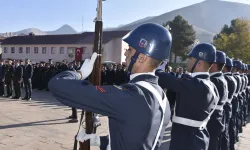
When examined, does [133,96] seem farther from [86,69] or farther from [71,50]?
[71,50]

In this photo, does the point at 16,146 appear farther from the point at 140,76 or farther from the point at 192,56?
the point at 140,76

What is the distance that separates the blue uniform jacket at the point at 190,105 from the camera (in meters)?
3.18

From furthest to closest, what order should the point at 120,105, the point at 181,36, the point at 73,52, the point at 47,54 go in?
the point at 181,36, the point at 47,54, the point at 73,52, the point at 120,105

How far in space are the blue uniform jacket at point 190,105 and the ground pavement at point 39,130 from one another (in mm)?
3042

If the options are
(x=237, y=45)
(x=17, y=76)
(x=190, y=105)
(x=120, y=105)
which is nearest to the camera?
(x=120, y=105)

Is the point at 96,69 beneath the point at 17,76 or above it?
above

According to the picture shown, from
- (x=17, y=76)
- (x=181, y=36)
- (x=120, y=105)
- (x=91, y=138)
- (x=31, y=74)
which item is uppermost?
(x=181, y=36)

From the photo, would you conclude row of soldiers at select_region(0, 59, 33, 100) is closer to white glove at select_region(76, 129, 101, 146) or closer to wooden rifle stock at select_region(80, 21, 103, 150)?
wooden rifle stock at select_region(80, 21, 103, 150)

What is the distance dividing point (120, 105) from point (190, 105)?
1.79 m

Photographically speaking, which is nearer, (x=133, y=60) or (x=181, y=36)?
(x=133, y=60)

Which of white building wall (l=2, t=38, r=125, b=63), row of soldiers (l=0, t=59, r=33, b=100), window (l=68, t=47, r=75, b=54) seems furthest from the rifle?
window (l=68, t=47, r=75, b=54)

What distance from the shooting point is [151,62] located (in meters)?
2.08

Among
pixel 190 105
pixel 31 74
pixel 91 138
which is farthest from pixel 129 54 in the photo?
pixel 31 74

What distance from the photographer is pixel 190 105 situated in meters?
3.33
